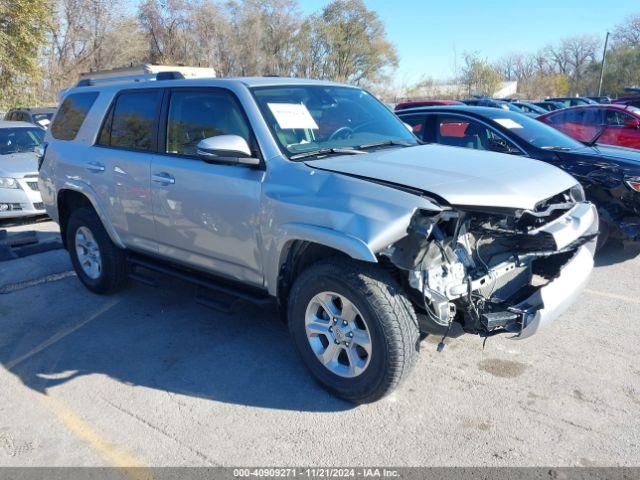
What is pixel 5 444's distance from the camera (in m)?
3.20

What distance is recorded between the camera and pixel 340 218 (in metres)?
3.11

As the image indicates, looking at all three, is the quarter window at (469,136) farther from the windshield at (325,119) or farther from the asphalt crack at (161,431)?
the asphalt crack at (161,431)

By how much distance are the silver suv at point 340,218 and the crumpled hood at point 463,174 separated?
0.5 inches

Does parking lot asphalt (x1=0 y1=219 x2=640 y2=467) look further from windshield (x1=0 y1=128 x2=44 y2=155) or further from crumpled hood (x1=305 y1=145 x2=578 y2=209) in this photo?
windshield (x1=0 y1=128 x2=44 y2=155)

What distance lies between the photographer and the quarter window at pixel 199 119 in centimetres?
393

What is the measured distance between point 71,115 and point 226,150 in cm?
290

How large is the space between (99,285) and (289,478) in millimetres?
3374

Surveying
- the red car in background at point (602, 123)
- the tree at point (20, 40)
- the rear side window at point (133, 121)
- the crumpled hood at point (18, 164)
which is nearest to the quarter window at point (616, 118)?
the red car in background at point (602, 123)

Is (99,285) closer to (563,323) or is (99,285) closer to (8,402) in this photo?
(8,402)

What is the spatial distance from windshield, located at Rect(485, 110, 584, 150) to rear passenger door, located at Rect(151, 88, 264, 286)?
153 inches

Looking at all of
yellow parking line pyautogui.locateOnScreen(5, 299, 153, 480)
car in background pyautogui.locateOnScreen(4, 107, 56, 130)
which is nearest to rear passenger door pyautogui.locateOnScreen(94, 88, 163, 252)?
yellow parking line pyautogui.locateOnScreen(5, 299, 153, 480)

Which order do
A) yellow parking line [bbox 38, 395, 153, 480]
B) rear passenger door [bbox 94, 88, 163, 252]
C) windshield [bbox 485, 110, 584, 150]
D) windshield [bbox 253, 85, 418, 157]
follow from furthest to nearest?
1. windshield [bbox 485, 110, 584, 150]
2. rear passenger door [bbox 94, 88, 163, 252]
3. windshield [bbox 253, 85, 418, 157]
4. yellow parking line [bbox 38, 395, 153, 480]

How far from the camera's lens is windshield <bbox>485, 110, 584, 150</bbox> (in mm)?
6387

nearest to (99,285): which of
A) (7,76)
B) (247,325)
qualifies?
(247,325)
